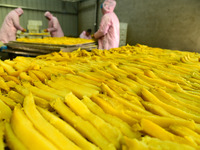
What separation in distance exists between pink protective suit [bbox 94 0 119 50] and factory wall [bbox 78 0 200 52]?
124 inches

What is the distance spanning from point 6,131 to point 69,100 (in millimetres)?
307

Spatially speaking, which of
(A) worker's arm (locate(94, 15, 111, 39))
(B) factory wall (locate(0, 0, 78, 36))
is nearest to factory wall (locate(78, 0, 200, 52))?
(A) worker's arm (locate(94, 15, 111, 39))

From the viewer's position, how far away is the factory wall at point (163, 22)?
19.2 feet

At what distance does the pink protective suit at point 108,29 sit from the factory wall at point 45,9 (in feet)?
30.2

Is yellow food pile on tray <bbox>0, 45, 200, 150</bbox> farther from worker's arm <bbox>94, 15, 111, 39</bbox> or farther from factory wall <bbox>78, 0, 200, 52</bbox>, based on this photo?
factory wall <bbox>78, 0, 200, 52</bbox>

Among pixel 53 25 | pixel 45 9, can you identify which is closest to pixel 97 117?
pixel 53 25

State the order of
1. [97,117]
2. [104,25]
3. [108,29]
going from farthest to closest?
1. [108,29]
2. [104,25]
3. [97,117]

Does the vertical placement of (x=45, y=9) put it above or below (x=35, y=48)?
above

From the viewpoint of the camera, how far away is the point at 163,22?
6.91 meters

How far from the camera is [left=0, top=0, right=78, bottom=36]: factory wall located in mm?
10992

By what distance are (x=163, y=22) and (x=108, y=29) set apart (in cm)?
358

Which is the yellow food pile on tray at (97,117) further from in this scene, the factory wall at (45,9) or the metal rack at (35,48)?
the factory wall at (45,9)

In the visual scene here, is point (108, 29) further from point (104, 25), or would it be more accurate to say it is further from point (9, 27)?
point (9, 27)

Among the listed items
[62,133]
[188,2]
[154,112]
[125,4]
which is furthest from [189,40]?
[62,133]
